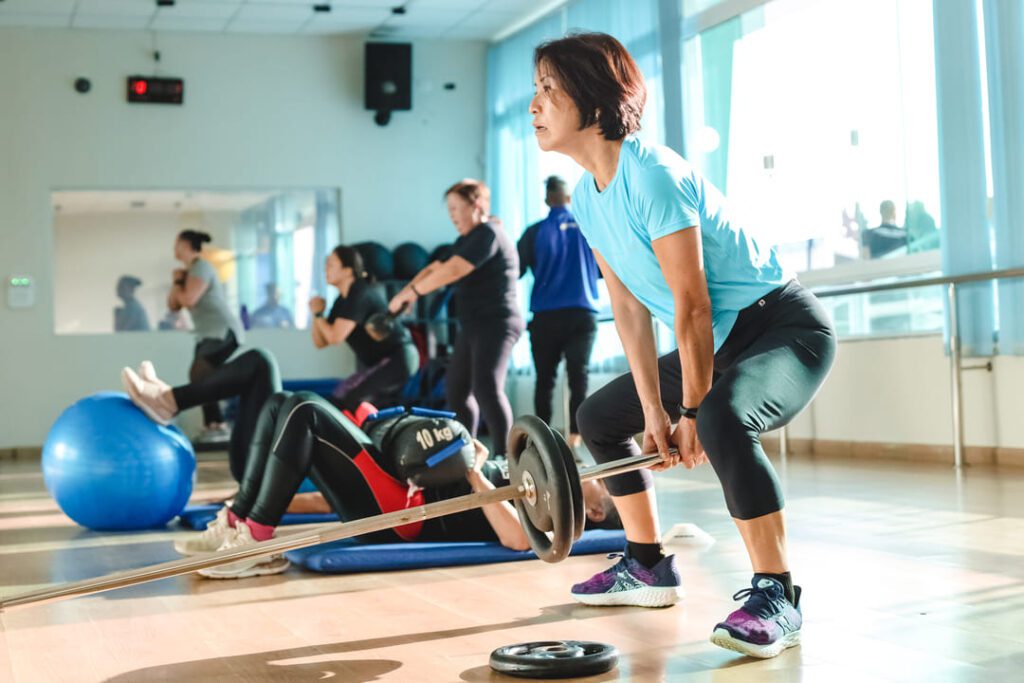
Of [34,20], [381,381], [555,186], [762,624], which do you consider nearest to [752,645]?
[762,624]

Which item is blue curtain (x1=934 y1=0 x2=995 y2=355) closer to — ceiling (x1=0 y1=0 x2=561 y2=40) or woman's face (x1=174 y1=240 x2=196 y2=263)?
woman's face (x1=174 y1=240 x2=196 y2=263)

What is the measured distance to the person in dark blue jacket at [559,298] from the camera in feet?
18.5

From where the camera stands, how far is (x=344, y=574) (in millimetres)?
2990

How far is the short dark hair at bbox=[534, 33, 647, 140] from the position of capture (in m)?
2.18

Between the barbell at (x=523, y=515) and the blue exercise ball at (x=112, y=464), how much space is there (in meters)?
1.94

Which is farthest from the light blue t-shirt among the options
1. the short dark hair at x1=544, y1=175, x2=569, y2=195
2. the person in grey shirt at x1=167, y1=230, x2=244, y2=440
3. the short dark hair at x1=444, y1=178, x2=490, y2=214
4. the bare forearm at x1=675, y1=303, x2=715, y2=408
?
the person in grey shirt at x1=167, y1=230, x2=244, y2=440

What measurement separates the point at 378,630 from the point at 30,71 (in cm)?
726

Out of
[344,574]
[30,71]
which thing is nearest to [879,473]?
[344,574]

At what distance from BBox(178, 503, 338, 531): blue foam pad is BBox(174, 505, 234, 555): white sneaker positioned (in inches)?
24.7

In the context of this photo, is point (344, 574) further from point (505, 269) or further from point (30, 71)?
point (30, 71)

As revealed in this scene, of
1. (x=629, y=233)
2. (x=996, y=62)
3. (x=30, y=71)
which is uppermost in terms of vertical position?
(x=30, y=71)

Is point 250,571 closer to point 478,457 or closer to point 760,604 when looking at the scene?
point 478,457

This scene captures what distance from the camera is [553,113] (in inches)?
86.7

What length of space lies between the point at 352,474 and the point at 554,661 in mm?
1317
